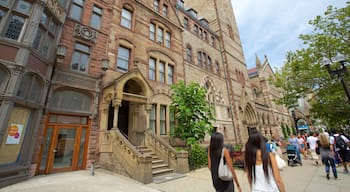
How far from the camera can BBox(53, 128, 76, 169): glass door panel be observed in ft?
24.4

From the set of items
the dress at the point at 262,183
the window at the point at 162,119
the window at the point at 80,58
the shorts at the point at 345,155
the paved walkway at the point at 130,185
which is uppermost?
the window at the point at 80,58

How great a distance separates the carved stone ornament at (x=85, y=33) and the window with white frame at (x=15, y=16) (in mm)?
2451

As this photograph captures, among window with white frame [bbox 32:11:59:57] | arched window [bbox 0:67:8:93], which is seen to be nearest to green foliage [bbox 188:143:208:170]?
arched window [bbox 0:67:8:93]

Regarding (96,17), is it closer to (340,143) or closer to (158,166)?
(158,166)

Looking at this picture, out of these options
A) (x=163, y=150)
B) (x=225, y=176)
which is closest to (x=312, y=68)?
(x=163, y=150)

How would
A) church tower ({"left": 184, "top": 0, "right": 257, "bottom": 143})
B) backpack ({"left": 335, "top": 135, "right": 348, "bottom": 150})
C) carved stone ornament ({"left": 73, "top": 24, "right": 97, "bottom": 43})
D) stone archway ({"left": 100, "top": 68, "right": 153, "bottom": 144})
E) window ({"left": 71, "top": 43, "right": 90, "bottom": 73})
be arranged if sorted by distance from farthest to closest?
church tower ({"left": 184, "top": 0, "right": 257, "bottom": 143}) → carved stone ornament ({"left": 73, "top": 24, "right": 97, "bottom": 43}) → window ({"left": 71, "top": 43, "right": 90, "bottom": 73}) → stone archway ({"left": 100, "top": 68, "right": 153, "bottom": 144}) → backpack ({"left": 335, "top": 135, "right": 348, "bottom": 150})

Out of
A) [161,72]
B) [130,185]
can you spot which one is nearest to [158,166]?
[130,185]

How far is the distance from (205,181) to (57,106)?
7908 millimetres

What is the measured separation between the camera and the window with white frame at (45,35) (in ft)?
23.1

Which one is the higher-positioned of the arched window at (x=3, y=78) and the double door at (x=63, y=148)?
the arched window at (x=3, y=78)

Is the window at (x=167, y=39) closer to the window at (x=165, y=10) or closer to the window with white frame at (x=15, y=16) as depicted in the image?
the window at (x=165, y=10)

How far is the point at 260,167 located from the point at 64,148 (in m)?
8.73

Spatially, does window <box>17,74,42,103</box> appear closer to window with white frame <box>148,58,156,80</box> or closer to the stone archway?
the stone archway

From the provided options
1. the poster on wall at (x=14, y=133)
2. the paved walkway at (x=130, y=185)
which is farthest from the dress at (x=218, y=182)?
the poster on wall at (x=14, y=133)
